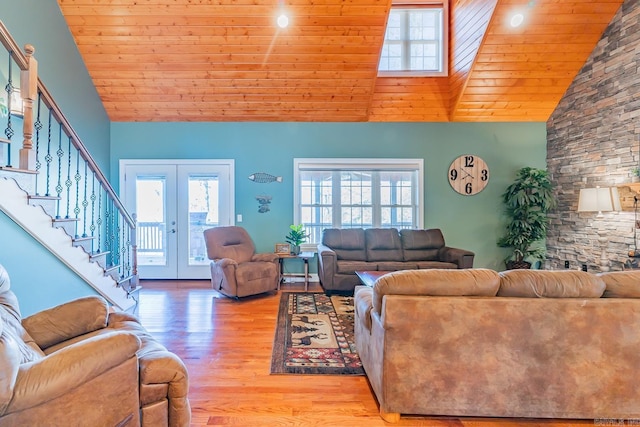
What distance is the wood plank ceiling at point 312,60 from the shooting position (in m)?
4.33

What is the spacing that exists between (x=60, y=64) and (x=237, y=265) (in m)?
3.54

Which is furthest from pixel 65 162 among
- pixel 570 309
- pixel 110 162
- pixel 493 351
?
pixel 570 309

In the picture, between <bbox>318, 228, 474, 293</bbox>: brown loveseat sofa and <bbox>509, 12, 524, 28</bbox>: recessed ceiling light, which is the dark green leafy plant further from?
<bbox>509, 12, 524, 28</bbox>: recessed ceiling light

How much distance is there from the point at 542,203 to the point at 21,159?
21.4 feet

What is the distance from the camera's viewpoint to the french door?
573 centimetres

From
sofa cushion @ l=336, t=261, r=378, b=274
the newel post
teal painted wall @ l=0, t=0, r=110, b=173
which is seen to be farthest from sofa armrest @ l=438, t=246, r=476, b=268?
teal painted wall @ l=0, t=0, r=110, b=173

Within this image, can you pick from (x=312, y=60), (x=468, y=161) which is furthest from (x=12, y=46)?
(x=468, y=161)

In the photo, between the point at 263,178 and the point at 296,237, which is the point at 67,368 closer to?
the point at 296,237

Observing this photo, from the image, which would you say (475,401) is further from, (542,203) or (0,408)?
(542,203)

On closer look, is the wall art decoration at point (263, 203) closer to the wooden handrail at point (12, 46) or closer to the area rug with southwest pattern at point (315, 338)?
the area rug with southwest pattern at point (315, 338)

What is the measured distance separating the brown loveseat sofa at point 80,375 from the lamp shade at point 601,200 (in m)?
5.04

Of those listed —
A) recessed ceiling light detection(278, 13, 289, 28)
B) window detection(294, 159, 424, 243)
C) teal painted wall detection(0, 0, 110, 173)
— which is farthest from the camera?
window detection(294, 159, 424, 243)

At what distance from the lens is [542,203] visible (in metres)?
5.37

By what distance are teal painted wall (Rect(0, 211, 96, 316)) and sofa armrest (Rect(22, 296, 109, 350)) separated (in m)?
0.78
